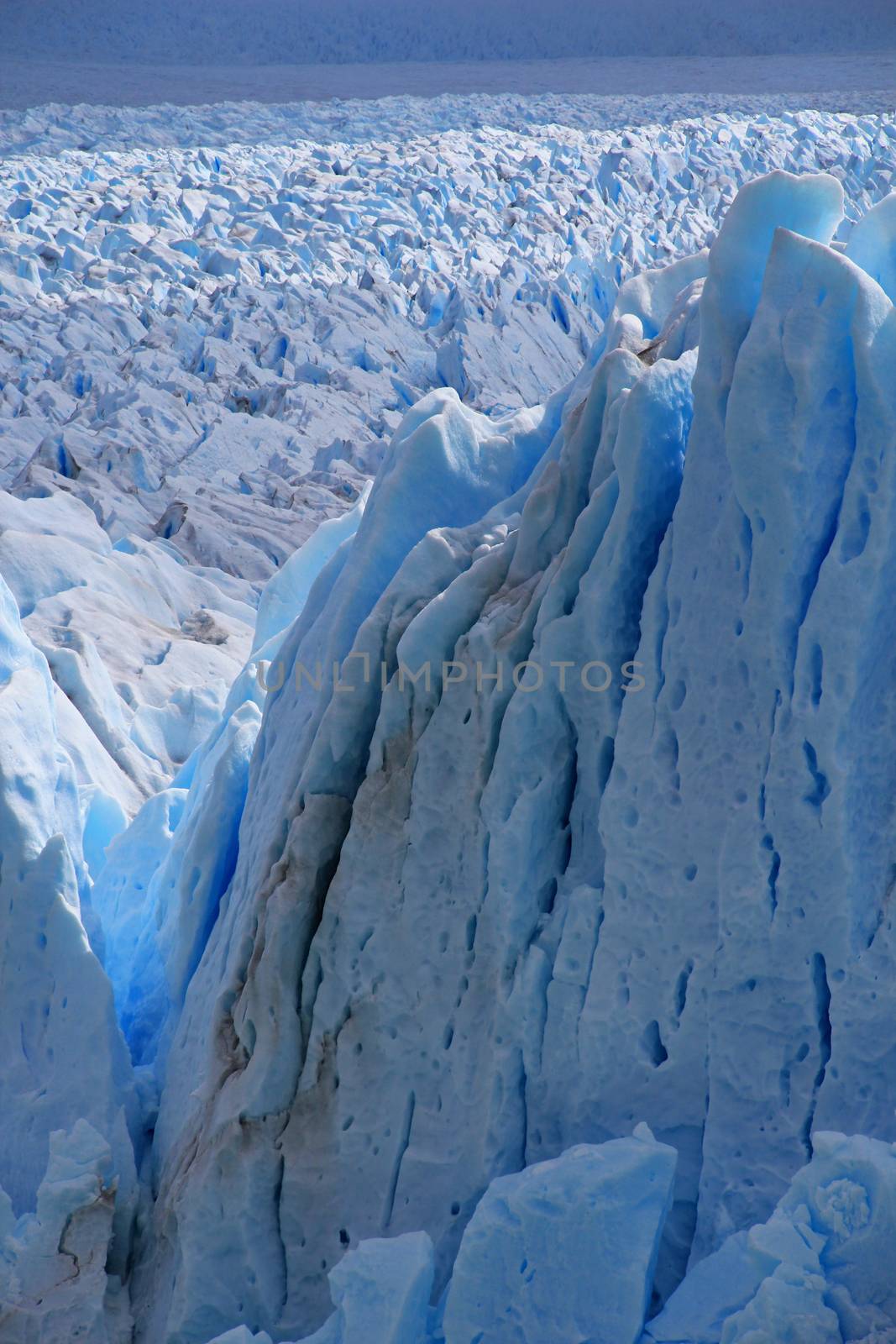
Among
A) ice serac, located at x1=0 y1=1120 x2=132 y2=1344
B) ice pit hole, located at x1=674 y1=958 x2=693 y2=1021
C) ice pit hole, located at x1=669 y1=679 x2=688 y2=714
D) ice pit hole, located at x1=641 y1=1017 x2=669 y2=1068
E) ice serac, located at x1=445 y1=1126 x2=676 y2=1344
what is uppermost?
ice pit hole, located at x1=669 y1=679 x2=688 y2=714

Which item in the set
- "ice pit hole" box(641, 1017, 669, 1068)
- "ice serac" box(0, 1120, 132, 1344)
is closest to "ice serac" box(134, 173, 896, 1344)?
"ice pit hole" box(641, 1017, 669, 1068)

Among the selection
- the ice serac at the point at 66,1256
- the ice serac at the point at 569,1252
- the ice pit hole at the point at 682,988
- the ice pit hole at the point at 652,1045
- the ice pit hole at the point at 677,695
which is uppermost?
the ice pit hole at the point at 677,695

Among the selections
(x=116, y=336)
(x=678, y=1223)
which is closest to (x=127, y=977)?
(x=678, y=1223)

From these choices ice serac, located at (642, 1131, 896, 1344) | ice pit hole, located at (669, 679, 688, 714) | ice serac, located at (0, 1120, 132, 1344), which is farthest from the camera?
ice serac, located at (0, 1120, 132, 1344)

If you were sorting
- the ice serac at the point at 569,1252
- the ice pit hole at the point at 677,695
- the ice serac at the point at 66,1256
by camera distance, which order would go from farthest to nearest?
the ice serac at the point at 66,1256
the ice pit hole at the point at 677,695
the ice serac at the point at 569,1252

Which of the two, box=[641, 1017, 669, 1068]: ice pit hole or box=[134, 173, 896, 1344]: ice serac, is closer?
box=[134, 173, 896, 1344]: ice serac

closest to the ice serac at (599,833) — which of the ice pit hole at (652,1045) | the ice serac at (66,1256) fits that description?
the ice pit hole at (652,1045)

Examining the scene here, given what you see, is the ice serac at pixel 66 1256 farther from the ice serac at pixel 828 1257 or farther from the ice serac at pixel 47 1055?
the ice serac at pixel 828 1257

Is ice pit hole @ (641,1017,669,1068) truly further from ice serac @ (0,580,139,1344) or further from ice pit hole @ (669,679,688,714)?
ice serac @ (0,580,139,1344)

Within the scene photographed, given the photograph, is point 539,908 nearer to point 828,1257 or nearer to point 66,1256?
point 828,1257

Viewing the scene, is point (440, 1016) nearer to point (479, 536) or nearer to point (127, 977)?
point (479, 536)
